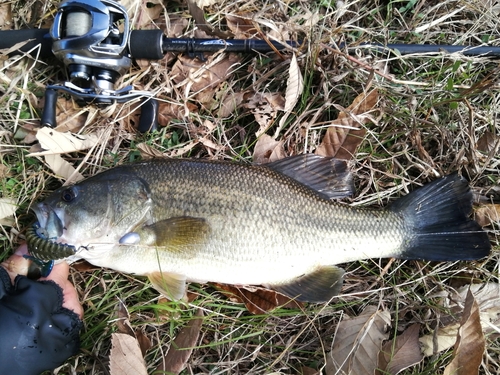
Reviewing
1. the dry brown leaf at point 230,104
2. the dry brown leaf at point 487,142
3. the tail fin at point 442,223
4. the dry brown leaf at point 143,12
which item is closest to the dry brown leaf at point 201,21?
the dry brown leaf at point 143,12

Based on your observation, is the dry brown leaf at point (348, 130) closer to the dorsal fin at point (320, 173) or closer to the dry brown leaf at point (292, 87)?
the dorsal fin at point (320, 173)

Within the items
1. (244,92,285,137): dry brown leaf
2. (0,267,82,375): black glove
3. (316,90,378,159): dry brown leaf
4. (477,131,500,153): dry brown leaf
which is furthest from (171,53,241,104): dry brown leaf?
(477,131,500,153): dry brown leaf

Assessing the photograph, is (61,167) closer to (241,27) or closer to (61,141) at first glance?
(61,141)

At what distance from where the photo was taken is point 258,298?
277 centimetres

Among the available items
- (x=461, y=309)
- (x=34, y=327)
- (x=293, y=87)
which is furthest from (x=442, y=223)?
(x=34, y=327)

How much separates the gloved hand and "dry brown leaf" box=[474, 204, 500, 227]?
2757 mm

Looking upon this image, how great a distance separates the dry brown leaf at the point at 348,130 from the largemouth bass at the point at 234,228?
36 cm

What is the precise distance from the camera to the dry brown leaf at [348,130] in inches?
114

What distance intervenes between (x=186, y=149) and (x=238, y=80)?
2.23 ft

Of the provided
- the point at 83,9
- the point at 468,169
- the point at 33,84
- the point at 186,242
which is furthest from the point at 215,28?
the point at 468,169

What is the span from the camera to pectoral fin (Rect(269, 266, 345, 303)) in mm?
2600

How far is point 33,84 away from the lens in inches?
122

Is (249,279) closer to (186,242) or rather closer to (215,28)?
(186,242)

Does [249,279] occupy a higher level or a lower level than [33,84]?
lower
